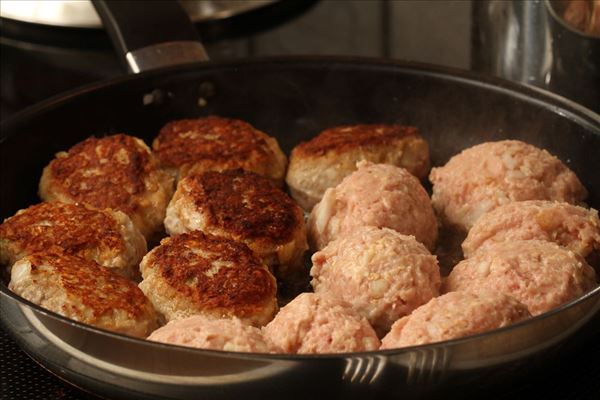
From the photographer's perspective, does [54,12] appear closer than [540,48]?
No

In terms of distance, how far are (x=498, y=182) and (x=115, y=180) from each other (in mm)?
699

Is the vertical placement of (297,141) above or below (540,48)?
below

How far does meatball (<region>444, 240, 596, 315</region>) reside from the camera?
1.55 m

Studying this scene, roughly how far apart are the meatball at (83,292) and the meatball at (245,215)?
0.73 feet

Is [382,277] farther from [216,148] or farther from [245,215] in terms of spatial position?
[216,148]

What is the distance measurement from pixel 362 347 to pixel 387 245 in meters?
0.20

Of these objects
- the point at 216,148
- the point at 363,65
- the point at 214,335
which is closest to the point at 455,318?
the point at 214,335

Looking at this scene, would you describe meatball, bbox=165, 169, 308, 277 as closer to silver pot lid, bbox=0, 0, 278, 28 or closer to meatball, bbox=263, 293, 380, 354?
meatball, bbox=263, 293, 380, 354

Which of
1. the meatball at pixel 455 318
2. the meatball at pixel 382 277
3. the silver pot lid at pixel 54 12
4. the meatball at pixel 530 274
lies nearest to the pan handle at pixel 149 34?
the silver pot lid at pixel 54 12

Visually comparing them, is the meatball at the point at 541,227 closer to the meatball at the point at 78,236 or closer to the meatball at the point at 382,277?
the meatball at the point at 382,277

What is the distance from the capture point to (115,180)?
194 cm

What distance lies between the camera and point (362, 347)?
57.3 inches

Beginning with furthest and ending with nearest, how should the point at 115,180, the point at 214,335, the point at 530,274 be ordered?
the point at 115,180
the point at 530,274
the point at 214,335

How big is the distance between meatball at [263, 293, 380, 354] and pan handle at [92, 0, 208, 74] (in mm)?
889
